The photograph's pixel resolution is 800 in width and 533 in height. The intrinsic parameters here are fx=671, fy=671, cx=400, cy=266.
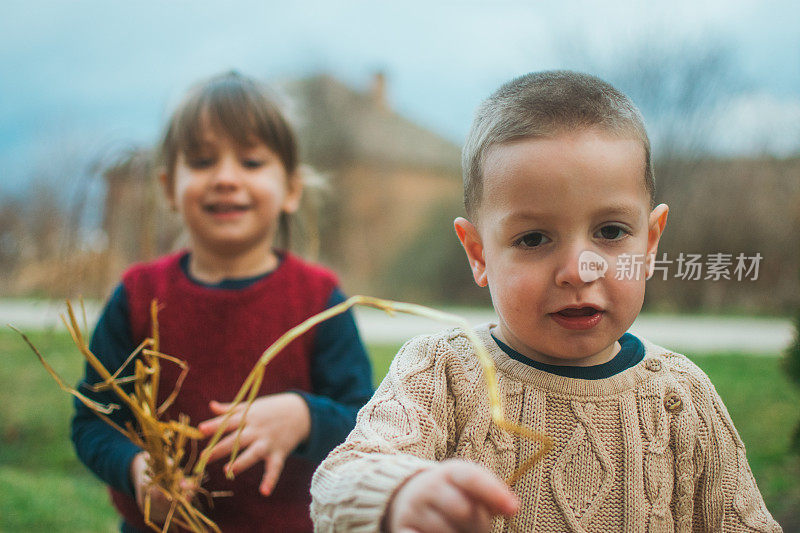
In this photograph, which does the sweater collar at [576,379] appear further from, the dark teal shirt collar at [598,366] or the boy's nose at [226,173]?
the boy's nose at [226,173]

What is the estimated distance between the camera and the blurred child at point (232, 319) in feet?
5.43

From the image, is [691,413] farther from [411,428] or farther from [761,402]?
[761,402]

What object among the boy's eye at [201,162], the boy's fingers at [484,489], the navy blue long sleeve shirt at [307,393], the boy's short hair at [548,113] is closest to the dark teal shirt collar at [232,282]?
the navy blue long sleeve shirt at [307,393]

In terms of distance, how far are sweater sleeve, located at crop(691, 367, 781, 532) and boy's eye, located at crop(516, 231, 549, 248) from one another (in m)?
0.42

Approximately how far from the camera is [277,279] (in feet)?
6.01

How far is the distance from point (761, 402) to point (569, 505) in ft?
7.01

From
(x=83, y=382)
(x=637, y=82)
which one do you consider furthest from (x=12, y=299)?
(x=637, y=82)

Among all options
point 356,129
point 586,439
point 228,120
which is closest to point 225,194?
point 228,120

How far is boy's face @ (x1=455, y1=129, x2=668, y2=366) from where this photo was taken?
3.19 feet

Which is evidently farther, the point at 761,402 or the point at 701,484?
the point at 761,402

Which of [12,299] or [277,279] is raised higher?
[277,279]

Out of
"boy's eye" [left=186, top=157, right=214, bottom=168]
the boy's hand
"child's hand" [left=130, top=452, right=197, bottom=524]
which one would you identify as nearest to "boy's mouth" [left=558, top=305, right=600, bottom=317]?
the boy's hand

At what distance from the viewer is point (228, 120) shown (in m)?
1.81

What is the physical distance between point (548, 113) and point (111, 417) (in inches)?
53.0
